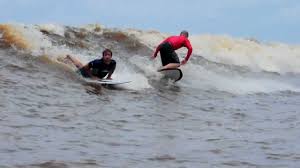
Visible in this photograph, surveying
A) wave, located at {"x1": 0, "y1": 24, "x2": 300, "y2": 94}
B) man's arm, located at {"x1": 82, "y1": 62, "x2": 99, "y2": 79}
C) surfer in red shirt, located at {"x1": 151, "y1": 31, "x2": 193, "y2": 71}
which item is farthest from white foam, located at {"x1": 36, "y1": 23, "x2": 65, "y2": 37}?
man's arm, located at {"x1": 82, "y1": 62, "x2": 99, "y2": 79}

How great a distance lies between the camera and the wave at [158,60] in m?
16.7

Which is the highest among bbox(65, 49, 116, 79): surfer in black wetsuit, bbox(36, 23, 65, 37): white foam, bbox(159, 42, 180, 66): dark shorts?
bbox(36, 23, 65, 37): white foam

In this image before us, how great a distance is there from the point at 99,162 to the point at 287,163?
2.16 metres

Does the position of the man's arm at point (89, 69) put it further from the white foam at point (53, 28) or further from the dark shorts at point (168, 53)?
the white foam at point (53, 28)

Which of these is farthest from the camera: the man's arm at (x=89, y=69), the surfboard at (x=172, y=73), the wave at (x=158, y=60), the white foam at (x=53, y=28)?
the white foam at (x=53, y=28)

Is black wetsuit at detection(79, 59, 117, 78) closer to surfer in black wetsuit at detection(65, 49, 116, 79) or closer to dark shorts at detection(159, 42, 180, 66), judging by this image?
surfer in black wetsuit at detection(65, 49, 116, 79)

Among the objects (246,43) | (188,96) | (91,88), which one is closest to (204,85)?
(188,96)

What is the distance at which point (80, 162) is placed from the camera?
20.3 ft

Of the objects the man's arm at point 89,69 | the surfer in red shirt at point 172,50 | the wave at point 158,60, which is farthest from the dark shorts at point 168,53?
the man's arm at point 89,69

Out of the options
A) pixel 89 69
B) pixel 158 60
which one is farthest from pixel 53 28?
pixel 89 69

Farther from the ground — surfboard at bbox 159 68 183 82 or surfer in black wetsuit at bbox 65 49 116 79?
surfer in black wetsuit at bbox 65 49 116 79

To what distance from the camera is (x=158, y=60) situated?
20.1 m

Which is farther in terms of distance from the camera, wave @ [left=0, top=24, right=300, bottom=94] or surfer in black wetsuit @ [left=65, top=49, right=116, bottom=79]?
wave @ [left=0, top=24, right=300, bottom=94]

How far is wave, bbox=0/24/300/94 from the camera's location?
16.7 m
